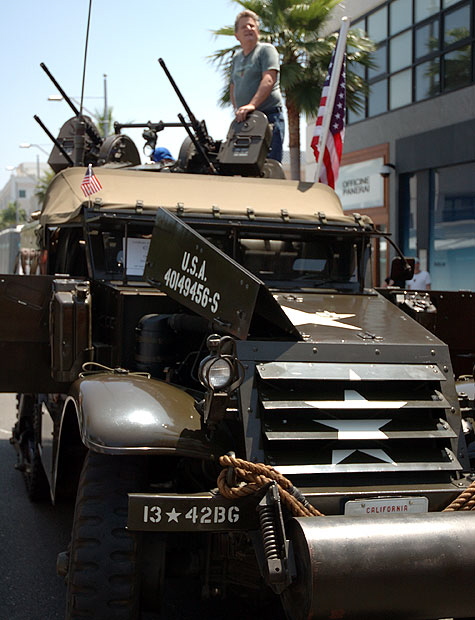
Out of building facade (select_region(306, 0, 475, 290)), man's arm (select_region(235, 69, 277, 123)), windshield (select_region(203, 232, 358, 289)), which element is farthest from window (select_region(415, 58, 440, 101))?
windshield (select_region(203, 232, 358, 289))

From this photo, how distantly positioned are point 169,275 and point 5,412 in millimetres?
7476

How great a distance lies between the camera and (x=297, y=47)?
1853 cm

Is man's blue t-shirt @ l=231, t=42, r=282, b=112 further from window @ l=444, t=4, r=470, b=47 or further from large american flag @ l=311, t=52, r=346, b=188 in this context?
window @ l=444, t=4, r=470, b=47

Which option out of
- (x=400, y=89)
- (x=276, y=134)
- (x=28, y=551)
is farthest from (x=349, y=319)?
(x=400, y=89)

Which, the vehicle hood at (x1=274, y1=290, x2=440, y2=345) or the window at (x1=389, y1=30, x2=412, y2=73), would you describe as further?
the window at (x1=389, y1=30, x2=412, y2=73)

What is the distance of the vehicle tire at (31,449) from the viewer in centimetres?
670

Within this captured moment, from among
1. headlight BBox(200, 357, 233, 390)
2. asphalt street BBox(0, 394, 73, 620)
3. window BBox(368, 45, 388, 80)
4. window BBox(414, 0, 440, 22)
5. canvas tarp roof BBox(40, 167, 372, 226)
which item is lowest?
asphalt street BBox(0, 394, 73, 620)

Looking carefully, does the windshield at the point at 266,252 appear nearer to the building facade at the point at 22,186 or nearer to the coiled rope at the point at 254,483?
the coiled rope at the point at 254,483

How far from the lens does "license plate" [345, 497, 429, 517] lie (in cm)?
366

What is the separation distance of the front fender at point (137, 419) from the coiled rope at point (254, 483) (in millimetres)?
153

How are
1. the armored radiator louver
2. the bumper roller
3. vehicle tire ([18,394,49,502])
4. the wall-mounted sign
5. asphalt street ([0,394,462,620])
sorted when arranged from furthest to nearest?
the wall-mounted sign
vehicle tire ([18,394,49,502])
asphalt street ([0,394,462,620])
the armored radiator louver
the bumper roller

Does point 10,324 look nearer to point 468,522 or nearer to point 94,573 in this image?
point 94,573

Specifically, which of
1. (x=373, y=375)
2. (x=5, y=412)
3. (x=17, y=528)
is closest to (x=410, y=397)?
(x=373, y=375)

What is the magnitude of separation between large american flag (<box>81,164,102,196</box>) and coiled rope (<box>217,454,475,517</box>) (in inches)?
116
